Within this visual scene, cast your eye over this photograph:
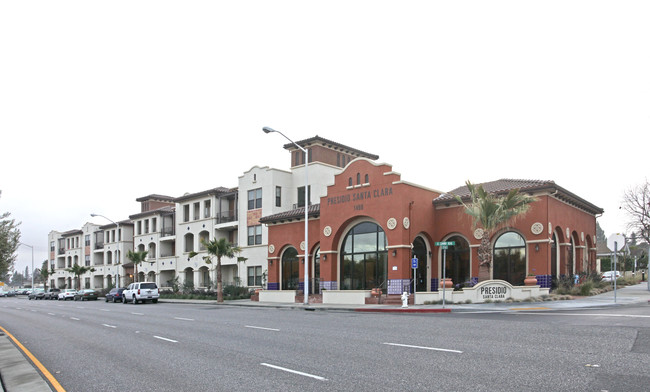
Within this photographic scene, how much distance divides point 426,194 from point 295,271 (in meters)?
12.0

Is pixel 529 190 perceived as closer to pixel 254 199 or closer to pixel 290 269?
pixel 290 269

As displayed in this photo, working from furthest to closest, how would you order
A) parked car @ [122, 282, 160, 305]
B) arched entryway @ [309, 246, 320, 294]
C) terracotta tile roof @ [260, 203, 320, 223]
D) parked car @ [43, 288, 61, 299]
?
parked car @ [43, 288, 61, 299] < parked car @ [122, 282, 160, 305] < terracotta tile roof @ [260, 203, 320, 223] < arched entryway @ [309, 246, 320, 294]

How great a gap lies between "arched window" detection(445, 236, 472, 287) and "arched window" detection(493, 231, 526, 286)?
5.77 feet

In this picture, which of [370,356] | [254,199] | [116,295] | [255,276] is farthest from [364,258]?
[116,295]

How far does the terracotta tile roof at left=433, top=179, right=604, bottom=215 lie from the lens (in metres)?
26.8

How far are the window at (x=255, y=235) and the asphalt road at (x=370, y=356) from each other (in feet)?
93.2

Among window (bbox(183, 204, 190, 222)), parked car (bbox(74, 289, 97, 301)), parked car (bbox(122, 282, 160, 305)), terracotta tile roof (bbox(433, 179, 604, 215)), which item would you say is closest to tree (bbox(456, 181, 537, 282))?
terracotta tile roof (bbox(433, 179, 604, 215))

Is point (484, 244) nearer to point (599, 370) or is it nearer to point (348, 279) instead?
point (348, 279)

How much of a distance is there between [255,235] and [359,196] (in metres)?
16.3

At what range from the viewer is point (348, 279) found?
3344 cm

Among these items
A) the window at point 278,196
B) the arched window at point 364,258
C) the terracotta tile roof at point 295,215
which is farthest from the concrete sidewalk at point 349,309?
the window at point 278,196

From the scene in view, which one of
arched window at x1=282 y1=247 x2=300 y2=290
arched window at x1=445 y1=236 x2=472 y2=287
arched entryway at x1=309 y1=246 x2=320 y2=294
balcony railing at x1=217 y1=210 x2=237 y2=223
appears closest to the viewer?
arched window at x1=445 y1=236 x2=472 y2=287

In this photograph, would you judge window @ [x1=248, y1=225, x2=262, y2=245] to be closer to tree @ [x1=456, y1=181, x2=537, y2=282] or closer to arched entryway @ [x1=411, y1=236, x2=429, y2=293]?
arched entryway @ [x1=411, y1=236, x2=429, y2=293]

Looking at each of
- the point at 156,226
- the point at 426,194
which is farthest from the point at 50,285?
the point at 426,194
